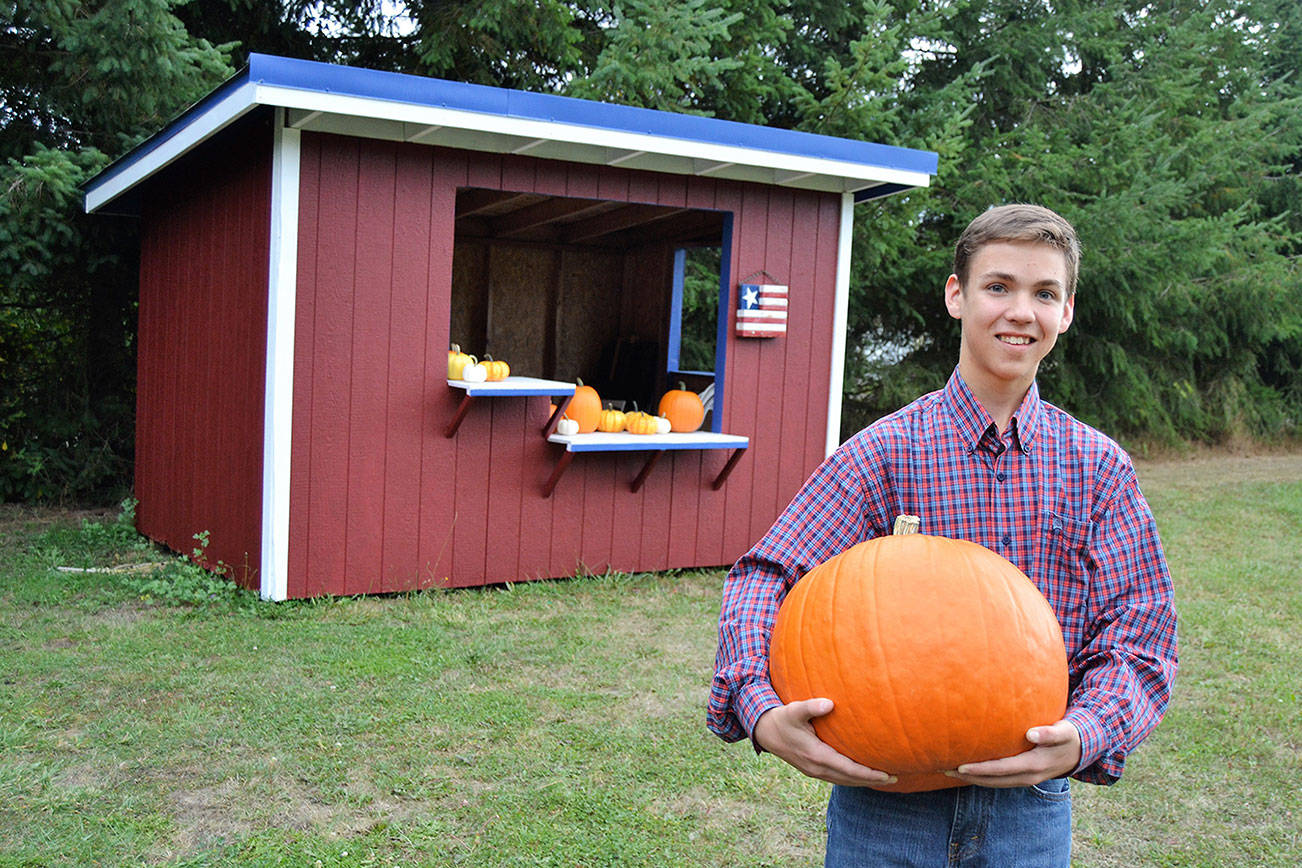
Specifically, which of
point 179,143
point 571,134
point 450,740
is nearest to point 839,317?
point 571,134

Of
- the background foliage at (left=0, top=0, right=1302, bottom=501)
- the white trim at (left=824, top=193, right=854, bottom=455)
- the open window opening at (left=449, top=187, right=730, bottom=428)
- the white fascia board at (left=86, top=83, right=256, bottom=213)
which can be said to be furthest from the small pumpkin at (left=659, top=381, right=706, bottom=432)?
the white fascia board at (left=86, top=83, right=256, bottom=213)

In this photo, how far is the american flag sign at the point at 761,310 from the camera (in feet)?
21.9

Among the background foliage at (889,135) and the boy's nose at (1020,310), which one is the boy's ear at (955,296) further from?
the background foliage at (889,135)

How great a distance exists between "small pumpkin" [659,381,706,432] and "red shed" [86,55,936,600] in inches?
12.2

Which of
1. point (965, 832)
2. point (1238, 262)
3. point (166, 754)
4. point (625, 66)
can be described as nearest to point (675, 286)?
point (625, 66)

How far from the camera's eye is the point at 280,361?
5.45m

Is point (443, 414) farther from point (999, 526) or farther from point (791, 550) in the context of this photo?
point (999, 526)

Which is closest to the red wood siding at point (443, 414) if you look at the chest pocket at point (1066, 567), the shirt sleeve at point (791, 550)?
the shirt sleeve at point (791, 550)

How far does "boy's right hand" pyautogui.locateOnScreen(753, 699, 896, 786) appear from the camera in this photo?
1.48 metres

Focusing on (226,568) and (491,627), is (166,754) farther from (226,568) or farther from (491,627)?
(226,568)

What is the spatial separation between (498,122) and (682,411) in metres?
2.26

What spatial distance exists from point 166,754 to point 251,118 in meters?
3.20

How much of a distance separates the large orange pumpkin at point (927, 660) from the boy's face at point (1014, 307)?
269 mm

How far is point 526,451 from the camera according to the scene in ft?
20.4
